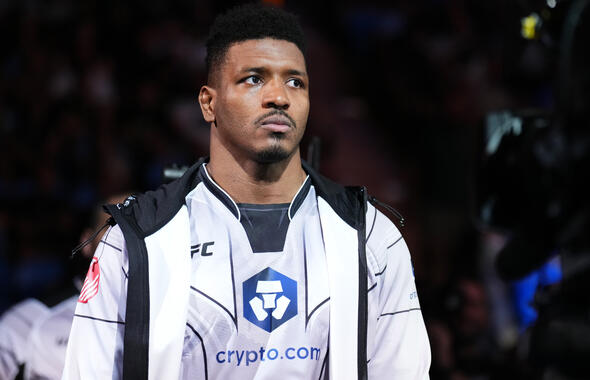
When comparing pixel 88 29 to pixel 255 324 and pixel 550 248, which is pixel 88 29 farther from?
pixel 255 324

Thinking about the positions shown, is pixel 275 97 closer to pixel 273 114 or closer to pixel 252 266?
pixel 273 114

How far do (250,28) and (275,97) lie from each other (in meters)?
0.22

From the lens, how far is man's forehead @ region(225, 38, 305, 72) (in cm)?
213

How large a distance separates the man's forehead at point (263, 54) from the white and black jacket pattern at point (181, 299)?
0.36 metres

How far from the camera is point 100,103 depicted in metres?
6.32

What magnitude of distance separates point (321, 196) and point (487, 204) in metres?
1.40

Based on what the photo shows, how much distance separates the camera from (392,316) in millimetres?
2127

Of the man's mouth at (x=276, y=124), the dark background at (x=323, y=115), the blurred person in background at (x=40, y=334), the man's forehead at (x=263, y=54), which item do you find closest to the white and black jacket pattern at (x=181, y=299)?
the man's mouth at (x=276, y=124)

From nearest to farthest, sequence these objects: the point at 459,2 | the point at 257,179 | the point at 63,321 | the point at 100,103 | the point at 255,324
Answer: the point at 255,324, the point at 257,179, the point at 63,321, the point at 100,103, the point at 459,2

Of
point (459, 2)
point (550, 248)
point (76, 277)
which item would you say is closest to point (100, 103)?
point (76, 277)

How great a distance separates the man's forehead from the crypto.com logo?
557 millimetres

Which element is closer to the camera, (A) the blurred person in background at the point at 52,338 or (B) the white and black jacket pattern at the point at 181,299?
(B) the white and black jacket pattern at the point at 181,299

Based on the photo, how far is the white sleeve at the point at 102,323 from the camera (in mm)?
1981

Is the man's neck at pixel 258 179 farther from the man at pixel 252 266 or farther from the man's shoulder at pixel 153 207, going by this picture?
the man's shoulder at pixel 153 207
